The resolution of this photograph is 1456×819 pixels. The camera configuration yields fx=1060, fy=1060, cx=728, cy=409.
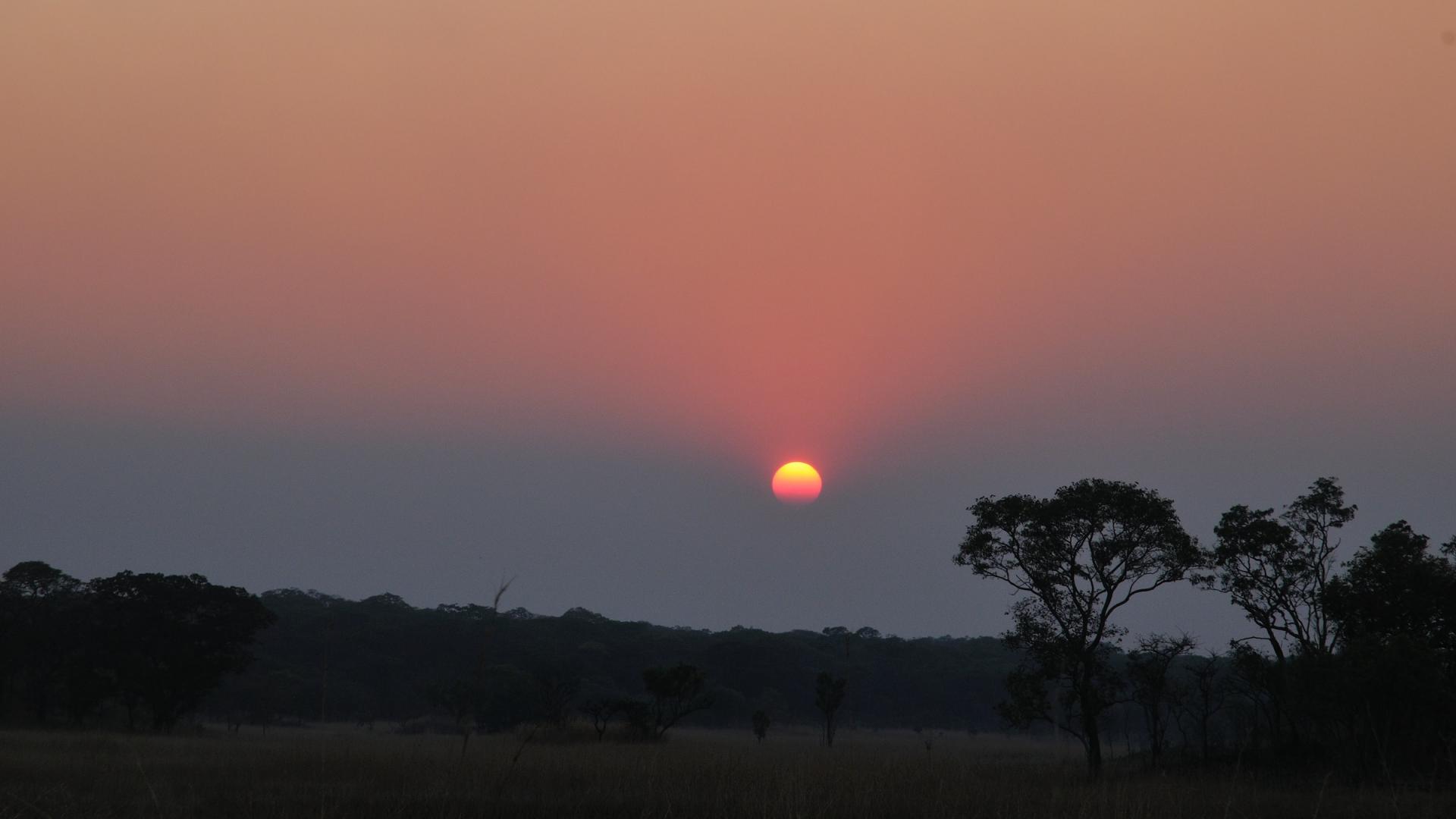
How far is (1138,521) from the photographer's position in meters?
35.0

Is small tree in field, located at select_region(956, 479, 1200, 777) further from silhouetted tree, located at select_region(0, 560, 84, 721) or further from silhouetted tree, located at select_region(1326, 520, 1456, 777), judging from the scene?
silhouetted tree, located at select_region(0, 560, 84, 721)

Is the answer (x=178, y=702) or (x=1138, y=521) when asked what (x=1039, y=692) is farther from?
(x=178, y=702)

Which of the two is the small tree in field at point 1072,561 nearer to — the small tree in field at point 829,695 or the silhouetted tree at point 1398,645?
the silhouetted tree at point 1398,645

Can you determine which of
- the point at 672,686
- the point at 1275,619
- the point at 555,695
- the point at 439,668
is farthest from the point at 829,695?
the point at 439,668

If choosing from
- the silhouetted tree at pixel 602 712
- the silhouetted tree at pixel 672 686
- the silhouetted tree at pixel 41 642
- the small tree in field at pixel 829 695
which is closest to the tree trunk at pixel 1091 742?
the silhouetted tree at pixel 602 712

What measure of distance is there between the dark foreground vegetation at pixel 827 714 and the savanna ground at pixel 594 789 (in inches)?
5.7

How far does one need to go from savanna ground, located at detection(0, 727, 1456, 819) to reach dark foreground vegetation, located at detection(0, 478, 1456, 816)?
145 mm

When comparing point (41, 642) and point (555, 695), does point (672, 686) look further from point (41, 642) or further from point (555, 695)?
point (41, 642)

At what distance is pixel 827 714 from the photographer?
61.7m

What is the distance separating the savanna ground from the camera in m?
16.6

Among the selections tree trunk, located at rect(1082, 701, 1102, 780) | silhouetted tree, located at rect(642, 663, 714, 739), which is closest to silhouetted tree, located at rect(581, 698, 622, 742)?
silhouetted tree, located at rect(642, 663, 714, 739)

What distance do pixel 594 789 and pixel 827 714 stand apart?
43.0m

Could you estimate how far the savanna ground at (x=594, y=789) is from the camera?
16.6 meters

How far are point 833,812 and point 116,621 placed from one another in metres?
54.6
